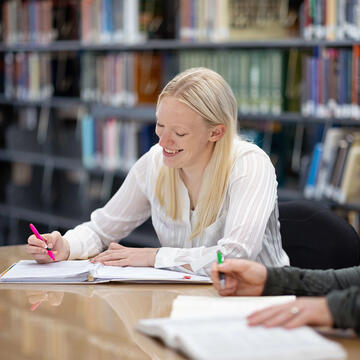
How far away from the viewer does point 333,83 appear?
11.6 ft

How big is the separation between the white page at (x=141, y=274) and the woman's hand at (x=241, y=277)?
0.18 metres

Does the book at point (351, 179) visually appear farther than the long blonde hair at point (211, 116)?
Yes

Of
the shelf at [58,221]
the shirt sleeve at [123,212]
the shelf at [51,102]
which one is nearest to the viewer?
the shirt sleeve at [123,212]

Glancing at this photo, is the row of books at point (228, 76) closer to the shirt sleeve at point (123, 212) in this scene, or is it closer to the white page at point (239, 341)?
the shirt sleeve at point (123, 212)

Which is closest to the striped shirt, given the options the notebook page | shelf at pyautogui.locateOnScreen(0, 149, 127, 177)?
the notebook page

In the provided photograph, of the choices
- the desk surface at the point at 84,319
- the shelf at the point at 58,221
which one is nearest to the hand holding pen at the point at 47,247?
the desk surface at the point at 84,319

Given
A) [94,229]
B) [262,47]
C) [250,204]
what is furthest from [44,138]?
[250,204]

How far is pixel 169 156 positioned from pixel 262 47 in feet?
6.79

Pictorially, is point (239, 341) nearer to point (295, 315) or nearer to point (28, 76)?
point (295, 315)

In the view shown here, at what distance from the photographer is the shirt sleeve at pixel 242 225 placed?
1.95 metres

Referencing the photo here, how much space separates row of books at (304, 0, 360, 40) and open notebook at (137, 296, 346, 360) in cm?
226

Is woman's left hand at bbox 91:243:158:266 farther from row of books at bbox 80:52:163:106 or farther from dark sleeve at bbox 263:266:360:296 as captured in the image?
row of books at bbox 80:52:163:106

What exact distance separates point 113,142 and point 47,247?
8.35 ft

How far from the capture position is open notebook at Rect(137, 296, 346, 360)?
122 cm
